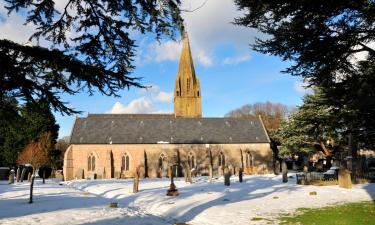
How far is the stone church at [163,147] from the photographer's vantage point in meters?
45.2

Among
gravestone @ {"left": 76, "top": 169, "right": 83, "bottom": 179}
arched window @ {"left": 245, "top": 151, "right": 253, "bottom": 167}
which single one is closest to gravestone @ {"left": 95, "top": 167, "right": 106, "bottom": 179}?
gravestone @ {"left": 76, "top": 169, "right": 83, "bottom": 179}

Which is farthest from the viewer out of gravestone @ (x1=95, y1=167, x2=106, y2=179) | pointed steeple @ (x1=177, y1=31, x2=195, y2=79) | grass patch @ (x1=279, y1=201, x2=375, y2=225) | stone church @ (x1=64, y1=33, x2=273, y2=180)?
pointed steeple @ (x1=177, y1=31, x2=195, y2=79)

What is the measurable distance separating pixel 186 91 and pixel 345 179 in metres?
48.4

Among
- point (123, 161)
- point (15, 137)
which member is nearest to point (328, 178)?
point (123, 161)

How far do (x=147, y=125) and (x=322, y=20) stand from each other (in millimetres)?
38731

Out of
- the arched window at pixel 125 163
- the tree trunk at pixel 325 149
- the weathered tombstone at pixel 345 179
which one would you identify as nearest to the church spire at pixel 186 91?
the arched window at pixel 125 163

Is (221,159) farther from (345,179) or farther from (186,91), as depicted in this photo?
(345,179)

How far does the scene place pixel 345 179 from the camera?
832 inches

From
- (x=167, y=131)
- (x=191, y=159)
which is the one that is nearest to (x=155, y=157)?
(x=167, y=131)

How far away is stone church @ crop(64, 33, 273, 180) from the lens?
45219 millimetres

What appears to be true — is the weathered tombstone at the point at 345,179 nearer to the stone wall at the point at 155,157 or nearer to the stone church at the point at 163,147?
the stone church at the point at 163,147

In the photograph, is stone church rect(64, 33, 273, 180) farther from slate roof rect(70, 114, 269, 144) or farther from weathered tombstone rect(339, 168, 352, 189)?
weathered tombstone rect(339, 168, 352, 189)

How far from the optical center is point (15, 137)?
50.2 m

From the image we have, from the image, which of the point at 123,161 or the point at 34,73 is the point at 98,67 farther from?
the point at 123,161
